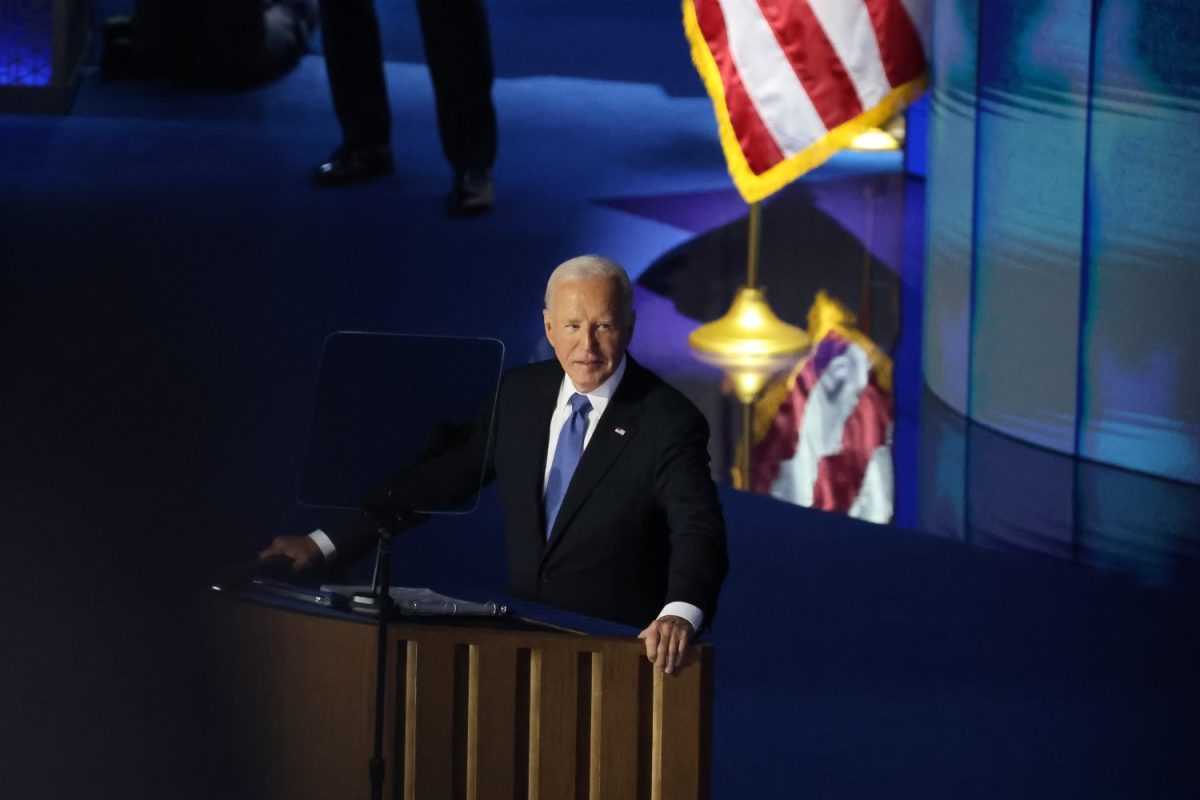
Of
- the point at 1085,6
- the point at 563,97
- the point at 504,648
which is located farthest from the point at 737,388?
the point at 563,97

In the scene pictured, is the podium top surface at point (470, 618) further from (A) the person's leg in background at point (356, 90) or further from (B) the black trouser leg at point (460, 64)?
(A) the person's leg in background at point (356, 90)

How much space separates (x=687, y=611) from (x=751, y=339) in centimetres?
419

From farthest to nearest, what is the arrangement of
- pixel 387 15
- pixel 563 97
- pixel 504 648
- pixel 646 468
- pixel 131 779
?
1. pixel 387 15
2. pixel 563 97
3. pixel 131 779
4. pixel 646 468
5. pixel 504 648

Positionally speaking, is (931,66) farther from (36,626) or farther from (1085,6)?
(36,626)

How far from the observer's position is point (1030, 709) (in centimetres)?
419

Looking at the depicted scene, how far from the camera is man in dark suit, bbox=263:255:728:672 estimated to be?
9.02 ft

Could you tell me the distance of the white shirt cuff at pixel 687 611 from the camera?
8.45ft

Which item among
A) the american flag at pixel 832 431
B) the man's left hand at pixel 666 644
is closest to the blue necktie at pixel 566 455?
the man's left hand at pixel 666 644

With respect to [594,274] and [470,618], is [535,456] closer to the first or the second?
[594,274]

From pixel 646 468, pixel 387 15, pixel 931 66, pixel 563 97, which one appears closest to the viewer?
pixel 646 468

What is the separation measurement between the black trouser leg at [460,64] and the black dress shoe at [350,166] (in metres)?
0.84

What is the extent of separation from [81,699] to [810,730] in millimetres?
1486

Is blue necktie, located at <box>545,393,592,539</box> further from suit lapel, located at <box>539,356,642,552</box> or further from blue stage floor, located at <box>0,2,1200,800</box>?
blue stage floor, located at <box>0,2,1200,800</box>

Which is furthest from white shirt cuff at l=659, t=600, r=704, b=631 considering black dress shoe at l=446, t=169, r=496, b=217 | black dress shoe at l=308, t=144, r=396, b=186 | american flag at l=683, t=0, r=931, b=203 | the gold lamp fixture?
black dress shoe at l=308, t=144, r=396, b=186
